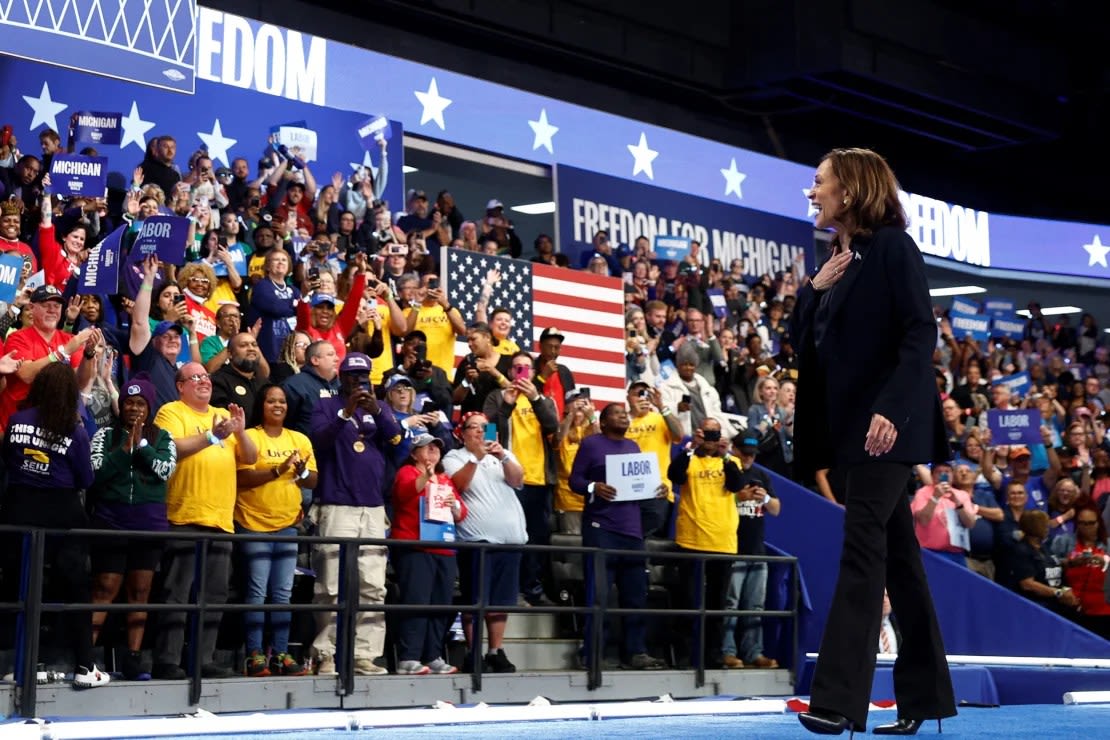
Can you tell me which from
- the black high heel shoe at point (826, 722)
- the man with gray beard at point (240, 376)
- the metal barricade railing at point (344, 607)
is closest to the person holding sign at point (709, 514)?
the metal barricade railing at point (344, 607)

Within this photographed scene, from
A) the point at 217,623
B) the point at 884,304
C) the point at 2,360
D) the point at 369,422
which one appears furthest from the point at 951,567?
the point at 884,304

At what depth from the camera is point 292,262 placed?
13.0m

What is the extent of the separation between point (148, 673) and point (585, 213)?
39.4 feet

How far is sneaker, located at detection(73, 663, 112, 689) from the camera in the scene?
8.02 metres

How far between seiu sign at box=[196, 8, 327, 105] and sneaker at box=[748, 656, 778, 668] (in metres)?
8.09

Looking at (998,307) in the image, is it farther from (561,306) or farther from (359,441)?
(359,441)

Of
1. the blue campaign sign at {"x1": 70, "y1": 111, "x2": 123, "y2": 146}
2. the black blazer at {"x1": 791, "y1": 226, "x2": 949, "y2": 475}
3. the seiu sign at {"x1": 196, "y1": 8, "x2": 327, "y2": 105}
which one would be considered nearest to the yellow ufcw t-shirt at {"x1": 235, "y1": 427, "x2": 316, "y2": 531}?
the blue campaign sign at {"x1": 70, "y1": 111, "x2": 123, "y2": 146}

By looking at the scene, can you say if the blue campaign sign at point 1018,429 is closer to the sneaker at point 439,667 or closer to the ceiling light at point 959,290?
the sneaker at point 439,667

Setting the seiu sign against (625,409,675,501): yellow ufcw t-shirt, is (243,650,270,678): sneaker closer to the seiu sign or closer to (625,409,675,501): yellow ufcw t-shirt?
(625,409,675,501): yellow ufcw t-shirt

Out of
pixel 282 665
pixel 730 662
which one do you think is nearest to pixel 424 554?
pixel 282 665

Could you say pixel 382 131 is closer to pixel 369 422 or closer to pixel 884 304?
pixel 369 422

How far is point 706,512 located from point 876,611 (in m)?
7.71

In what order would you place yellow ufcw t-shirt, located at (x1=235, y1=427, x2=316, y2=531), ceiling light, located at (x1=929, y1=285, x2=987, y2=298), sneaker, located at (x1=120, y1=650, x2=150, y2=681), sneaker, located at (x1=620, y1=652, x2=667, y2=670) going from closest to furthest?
sneaker, located at (x1=120, y1=650, x2=150, y2=681), yellow ufcw t-shirt, located at (x1=235, y1=427, x2=316, y2=531), sneaker, located at (x1=620, y1=652, x2=667, y2=670), ceiling light, located at (x1=929, y1=285, x2=987, y2=298)

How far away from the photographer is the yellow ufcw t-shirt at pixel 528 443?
38.1 feet
